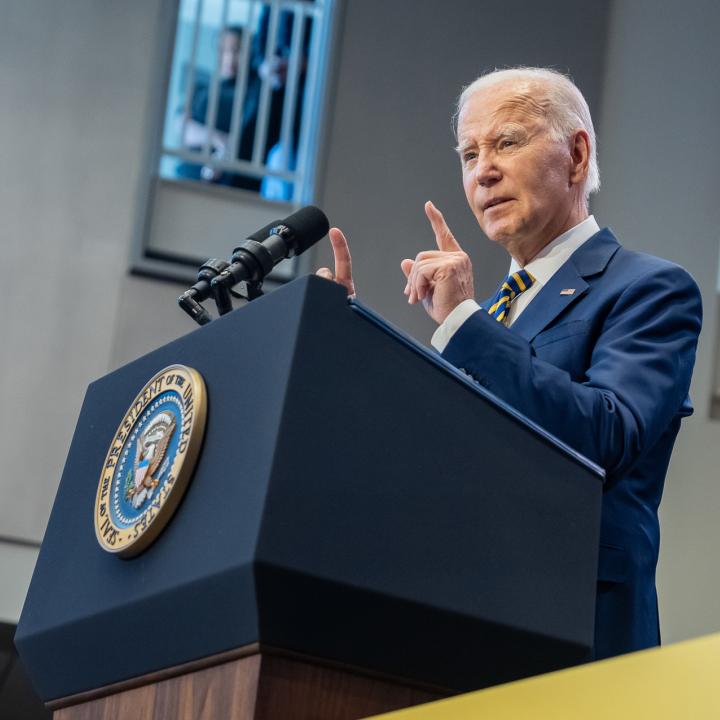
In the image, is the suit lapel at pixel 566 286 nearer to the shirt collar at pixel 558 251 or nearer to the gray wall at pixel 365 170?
the shirt collar at pixel 558 251

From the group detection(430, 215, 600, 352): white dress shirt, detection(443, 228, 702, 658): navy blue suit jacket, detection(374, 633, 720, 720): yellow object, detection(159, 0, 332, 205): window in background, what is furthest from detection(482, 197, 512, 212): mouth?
detection(159, 0, 332, 205): window in background

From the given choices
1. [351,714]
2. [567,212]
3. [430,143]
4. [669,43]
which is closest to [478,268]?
[430,143]

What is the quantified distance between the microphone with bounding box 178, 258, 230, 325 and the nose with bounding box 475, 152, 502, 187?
558 millimetres

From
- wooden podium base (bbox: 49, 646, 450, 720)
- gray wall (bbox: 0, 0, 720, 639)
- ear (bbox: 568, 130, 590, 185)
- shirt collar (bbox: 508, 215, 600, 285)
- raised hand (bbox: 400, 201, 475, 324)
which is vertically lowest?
wooden podium base (bbox: 49, 646, 450, 720)

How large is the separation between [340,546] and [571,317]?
0.72 meters

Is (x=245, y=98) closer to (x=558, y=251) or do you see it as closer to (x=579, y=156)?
(x=579, y=156)

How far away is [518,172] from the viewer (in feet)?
7.45

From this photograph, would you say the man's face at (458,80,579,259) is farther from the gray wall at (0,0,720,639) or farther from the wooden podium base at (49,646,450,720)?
the gray wall at (0,0,720,639)

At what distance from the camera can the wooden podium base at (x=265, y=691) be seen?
1.39 m

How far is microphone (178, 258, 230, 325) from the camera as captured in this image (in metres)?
1.87

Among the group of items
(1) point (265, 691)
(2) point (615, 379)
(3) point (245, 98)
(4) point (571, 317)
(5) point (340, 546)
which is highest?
(3) point (245, 98)

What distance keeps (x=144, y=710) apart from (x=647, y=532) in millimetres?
704

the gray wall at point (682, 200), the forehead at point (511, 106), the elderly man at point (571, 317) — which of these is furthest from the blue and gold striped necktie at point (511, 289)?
the gray wall at point (682, 200)

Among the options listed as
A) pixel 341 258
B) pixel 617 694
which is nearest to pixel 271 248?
pixel 341 258
